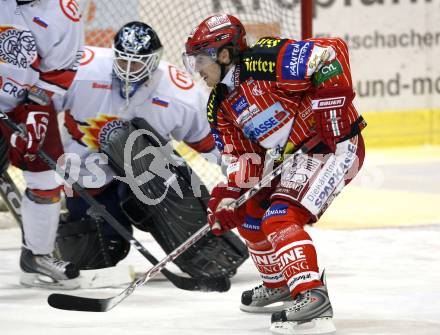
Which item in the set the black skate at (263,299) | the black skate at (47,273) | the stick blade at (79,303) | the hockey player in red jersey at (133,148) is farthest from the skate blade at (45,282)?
the black skate at (263,299)

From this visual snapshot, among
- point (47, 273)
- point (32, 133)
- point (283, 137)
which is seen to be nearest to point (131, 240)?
point (47, 273)

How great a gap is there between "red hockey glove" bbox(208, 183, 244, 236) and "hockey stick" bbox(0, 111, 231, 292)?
22.0 inches

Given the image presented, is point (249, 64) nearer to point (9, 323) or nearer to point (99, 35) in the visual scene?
point (9, 323)

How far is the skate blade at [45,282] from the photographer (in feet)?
14.7

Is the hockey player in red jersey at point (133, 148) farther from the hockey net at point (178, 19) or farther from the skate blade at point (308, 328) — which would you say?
the hockey net at point (178, 19)

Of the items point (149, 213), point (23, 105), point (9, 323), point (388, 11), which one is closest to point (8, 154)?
point (23, 105)

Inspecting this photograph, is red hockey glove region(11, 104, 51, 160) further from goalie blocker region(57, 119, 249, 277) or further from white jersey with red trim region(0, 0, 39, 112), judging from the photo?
goalie blocker region(57, 119, 249, 277)

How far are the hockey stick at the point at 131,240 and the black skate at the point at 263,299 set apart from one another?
1.16 feet

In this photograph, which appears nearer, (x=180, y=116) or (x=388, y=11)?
(x=180, y=116)

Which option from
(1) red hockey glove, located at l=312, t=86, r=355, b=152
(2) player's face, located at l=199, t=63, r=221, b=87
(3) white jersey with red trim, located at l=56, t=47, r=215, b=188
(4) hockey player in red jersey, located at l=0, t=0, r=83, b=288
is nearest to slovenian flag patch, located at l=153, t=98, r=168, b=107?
(3) white jersey with red trim, located at l=56, t=47, r=215, b=188

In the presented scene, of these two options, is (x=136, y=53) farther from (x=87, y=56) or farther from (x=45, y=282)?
(x=45, y=282)

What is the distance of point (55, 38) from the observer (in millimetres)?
4379

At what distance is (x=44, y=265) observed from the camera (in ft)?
14.9

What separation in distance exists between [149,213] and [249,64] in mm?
1120
